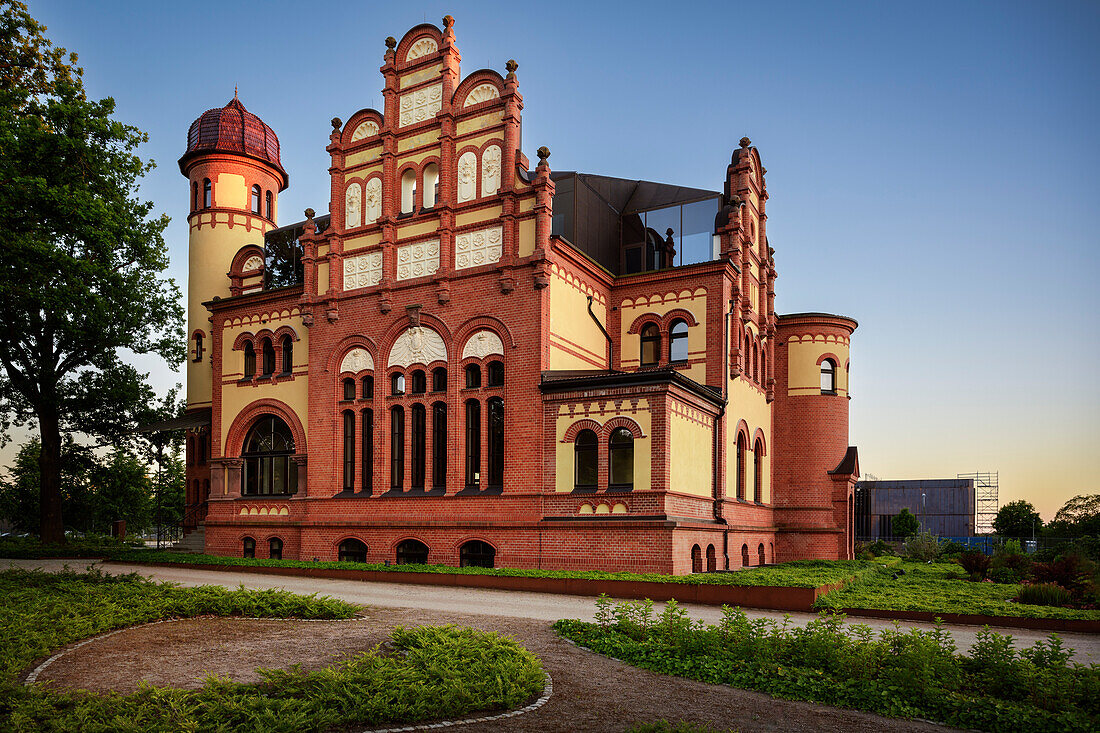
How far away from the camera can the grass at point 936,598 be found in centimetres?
1445

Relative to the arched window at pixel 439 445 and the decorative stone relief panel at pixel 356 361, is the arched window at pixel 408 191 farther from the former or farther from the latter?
the arched window at pixel 439 445

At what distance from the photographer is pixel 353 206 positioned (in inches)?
1059

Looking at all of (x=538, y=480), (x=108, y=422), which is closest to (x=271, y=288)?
(x=108, y=422)

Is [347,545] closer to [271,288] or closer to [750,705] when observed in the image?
[271,288]

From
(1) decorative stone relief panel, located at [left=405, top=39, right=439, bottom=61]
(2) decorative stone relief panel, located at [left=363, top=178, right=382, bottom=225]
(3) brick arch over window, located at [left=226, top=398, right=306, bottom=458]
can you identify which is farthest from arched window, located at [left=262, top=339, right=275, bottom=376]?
(1) decorative stone relief panel, located at [left=405, top=39, right=439, bottom=61]

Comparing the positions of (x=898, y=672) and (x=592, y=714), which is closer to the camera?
(x=592, y=714)

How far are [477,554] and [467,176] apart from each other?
10983 millimetres

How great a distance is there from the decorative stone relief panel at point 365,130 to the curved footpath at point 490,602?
13.9 metres

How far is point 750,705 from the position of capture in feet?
26.0

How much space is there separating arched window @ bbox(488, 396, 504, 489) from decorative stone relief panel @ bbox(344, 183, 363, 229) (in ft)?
26.1

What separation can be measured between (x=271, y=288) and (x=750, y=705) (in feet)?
85.6

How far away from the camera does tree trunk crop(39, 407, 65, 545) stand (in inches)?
1187

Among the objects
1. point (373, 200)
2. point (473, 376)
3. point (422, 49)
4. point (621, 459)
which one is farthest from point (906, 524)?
point (422, 49)

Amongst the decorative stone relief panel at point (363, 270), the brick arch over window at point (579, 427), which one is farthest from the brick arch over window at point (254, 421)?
the brick arch over window at point (579, 427)
